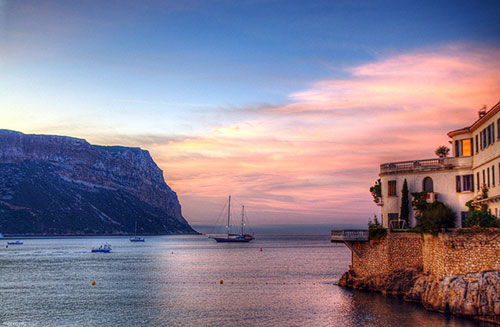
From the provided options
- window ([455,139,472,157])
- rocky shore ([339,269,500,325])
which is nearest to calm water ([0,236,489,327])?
rocky shore ([339,269,500,325])

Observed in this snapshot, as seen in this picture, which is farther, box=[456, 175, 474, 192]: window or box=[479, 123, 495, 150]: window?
box=[456, 175, 474, 192]: window

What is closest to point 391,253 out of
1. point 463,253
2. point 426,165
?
point 426,165

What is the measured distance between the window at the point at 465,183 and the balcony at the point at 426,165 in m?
1.01

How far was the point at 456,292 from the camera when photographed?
1330 inches

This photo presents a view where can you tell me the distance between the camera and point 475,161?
43.8 m

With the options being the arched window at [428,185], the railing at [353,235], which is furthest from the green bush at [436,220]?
the railing at [353,235]

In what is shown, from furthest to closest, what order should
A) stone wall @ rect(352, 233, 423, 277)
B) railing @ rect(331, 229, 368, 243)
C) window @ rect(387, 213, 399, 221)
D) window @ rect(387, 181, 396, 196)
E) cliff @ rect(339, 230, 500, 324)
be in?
window @ rect(387, 181, 396, 196) → window @ rect(387, 213, 399, 221) → railing @ rect(331, 229, 368, 243) → stone wall @ rect(352, 233, 423, 277) → cliff @ rect(339, 230, 500, 324)

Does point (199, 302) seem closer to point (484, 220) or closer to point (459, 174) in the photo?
point (484, 220)

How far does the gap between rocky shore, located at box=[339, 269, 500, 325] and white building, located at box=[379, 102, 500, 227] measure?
7.23 m

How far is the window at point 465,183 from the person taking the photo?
1763 inches

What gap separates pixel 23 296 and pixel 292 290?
29078 millimetres

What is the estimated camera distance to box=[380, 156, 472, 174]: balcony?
45406 mm

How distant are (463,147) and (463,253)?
14134mm

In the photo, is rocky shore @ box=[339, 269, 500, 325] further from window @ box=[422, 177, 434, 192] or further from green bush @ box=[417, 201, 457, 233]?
window @ box=[422, 177, 434, 192]
